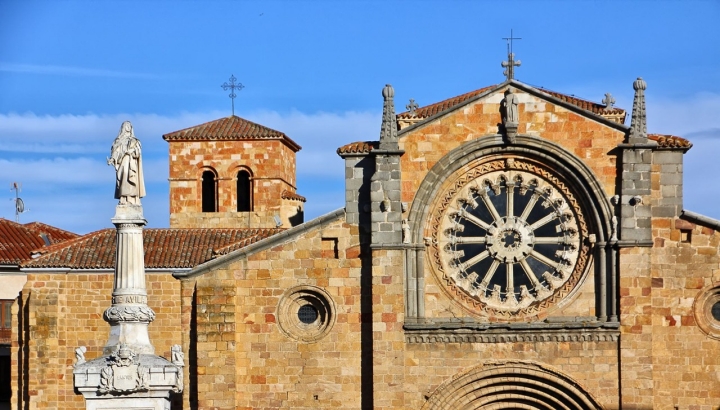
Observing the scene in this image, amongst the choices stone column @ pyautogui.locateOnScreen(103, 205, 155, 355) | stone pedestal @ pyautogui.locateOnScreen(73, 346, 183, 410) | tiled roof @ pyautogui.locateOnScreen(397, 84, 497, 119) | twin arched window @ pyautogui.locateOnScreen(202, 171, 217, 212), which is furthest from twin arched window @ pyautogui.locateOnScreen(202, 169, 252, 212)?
stone pedestal @ pyautogui.locateOnScreen(73, 346, 183, 410)

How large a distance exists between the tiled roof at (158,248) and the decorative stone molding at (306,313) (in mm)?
3535

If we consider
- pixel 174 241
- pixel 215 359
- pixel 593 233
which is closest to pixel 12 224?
pixel 174 241

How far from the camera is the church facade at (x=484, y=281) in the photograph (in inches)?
1447

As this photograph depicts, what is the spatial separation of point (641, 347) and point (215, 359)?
30.4 feet

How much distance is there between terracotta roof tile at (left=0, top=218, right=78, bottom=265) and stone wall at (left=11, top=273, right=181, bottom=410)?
388 inches

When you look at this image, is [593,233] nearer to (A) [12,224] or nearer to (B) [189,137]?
(B) [189,137]

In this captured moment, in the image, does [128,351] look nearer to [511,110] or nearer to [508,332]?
[508,332]

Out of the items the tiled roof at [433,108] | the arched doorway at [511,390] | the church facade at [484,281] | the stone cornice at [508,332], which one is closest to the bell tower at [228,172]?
the tiled roof at [433,108]

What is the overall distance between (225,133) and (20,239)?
7.96 metres

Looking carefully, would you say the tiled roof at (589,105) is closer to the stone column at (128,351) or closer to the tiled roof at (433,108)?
the tiled roof at (433,108)

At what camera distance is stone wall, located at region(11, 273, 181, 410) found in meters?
42.4

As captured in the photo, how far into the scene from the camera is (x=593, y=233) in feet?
122

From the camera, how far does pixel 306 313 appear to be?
37.8 metres

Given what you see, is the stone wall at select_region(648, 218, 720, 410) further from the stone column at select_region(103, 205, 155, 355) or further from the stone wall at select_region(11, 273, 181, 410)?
the stone column at select_region(103, 205, 155, 355)
